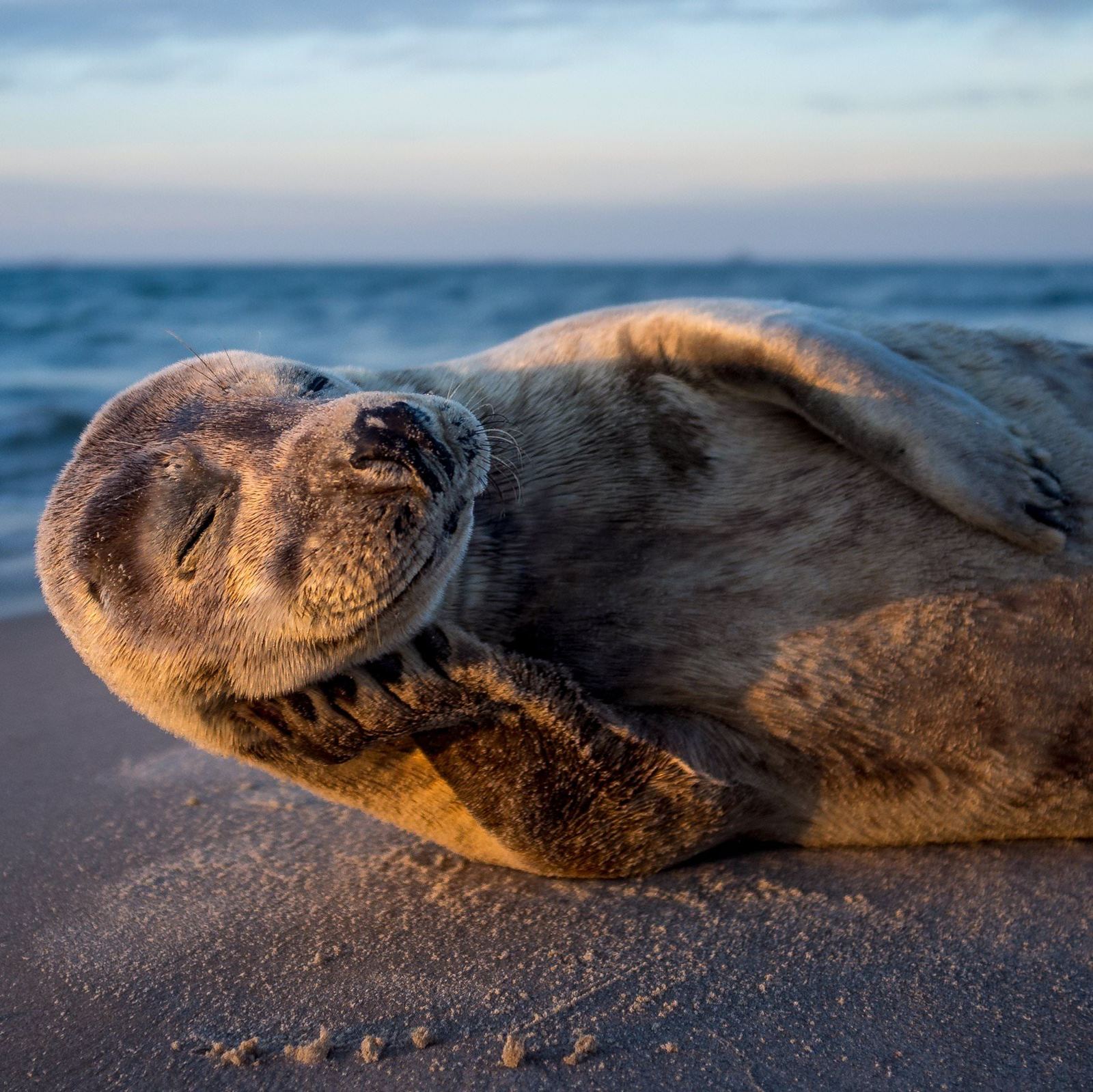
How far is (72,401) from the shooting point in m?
11.8

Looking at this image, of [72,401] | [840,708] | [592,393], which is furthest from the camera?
[72,401]

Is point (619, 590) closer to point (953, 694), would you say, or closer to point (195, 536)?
point (953, 694)

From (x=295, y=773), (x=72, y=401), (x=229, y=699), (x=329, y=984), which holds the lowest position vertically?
(x=72, y=401)

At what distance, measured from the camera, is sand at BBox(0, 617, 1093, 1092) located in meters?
2.31

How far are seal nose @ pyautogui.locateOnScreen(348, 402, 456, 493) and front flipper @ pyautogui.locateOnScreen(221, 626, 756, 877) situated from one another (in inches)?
15.1

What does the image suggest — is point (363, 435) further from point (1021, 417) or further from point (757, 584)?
point (1021, 417)

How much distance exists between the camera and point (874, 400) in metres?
3.15

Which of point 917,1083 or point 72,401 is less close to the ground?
point 917,1083

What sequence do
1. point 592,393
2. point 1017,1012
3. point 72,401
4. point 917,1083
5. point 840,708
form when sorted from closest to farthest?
point 917,1083, point 1017,1012, point 840,708, point 592,393, point 72,401

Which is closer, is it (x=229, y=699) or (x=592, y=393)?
(x=229, y=699)

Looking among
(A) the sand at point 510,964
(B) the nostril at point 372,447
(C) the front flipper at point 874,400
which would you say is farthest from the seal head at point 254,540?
(C) the front flipper at point 874,400

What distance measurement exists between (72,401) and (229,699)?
387 inches

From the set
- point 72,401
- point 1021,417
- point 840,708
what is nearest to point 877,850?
point 840,708

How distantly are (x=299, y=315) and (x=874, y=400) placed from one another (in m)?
25.8
